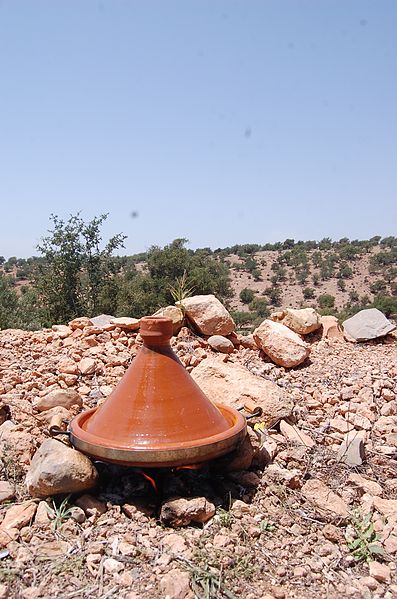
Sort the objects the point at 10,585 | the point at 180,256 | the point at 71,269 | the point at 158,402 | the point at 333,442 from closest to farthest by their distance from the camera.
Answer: the point at 10,585
the point at 158,402
the point at 333,442
the point at 71,269
the point at 180,256

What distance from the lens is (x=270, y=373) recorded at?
5.21 metres

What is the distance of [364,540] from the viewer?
2662 mm

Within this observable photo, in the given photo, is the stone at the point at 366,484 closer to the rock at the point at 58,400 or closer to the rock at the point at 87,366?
the rock at the point at 58,400

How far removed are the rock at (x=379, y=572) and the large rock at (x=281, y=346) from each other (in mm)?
2872

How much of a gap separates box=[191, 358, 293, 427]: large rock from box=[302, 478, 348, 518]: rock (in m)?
0.71

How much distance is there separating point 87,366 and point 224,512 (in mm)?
2265

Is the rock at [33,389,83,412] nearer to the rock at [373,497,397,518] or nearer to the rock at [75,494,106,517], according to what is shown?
the rock at [75,494,106,517]

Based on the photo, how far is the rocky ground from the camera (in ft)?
7.58

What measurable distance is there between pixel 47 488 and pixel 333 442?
6.77 ft

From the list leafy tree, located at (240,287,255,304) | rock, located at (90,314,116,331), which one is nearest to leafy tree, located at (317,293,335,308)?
leafy tree, located at (240,287,255,304)

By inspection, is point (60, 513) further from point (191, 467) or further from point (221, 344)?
point (221, 344)

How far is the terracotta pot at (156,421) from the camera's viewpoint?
8.55 feet

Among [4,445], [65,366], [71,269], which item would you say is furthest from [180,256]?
[4,445]

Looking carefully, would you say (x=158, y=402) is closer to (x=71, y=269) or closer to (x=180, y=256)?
(x=71, y=269)
